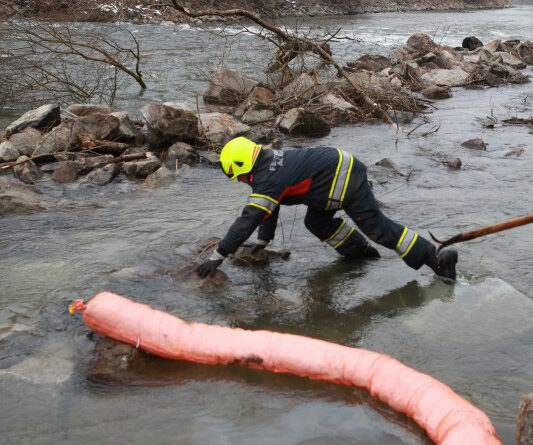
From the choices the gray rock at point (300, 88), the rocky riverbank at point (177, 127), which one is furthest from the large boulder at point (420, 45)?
the gray rock at point (300, 88)

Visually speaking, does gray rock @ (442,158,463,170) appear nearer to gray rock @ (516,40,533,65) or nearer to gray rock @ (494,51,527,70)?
gray rock @ (494,51,527,70)

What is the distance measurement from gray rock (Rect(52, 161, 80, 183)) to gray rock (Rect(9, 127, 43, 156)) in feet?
2.98

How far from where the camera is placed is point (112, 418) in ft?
12.1

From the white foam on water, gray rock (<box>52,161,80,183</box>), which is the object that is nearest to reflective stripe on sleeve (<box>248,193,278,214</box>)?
the white foam on water

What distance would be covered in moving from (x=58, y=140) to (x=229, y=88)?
15.5ft

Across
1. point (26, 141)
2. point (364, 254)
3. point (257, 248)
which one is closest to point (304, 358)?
point (257, 248)

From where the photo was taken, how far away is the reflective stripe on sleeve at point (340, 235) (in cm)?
575

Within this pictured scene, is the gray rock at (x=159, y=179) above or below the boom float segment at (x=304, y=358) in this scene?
below

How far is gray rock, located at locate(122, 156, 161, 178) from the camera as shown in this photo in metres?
8.48

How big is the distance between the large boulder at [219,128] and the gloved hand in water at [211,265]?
483cm

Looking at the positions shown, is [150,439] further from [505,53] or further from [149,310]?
[505,53]

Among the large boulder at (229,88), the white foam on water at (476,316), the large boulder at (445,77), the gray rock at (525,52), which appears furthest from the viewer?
the gray rock at (525,52)

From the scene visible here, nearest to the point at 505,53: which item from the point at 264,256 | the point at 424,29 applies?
the point at 424,29

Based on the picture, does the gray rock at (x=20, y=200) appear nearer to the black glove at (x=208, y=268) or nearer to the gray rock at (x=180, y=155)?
the gray rock at (x=180, y=155)
